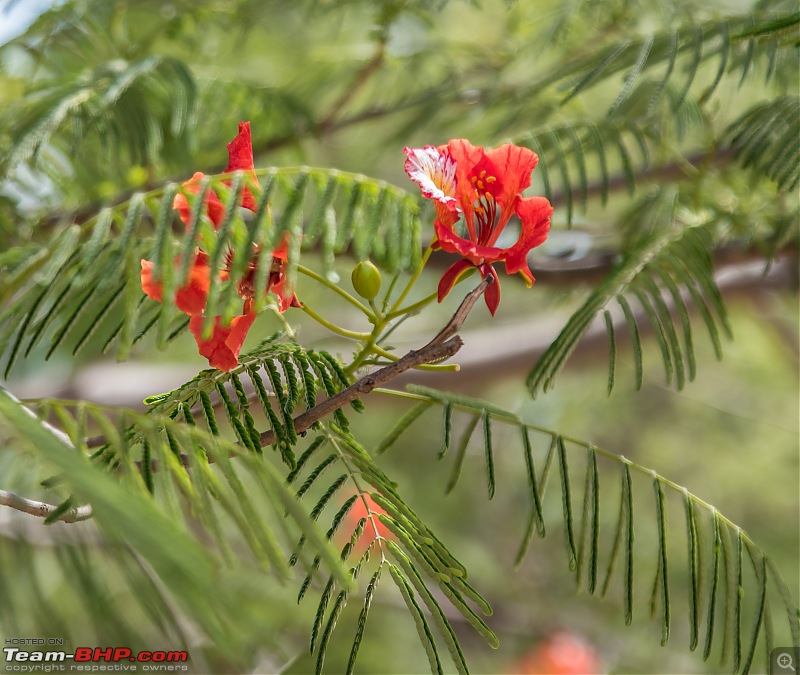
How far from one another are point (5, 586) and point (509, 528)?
1956mm

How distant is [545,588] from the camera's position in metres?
2.32

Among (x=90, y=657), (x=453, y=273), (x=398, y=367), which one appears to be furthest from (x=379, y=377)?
(x=90, y=657)

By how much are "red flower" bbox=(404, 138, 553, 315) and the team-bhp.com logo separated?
0.47 m

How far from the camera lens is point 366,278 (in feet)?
2.11

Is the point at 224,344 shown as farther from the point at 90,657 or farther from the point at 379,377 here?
the point at 90,657

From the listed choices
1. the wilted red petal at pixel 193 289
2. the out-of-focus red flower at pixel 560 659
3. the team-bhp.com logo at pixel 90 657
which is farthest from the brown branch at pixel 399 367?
the out-of-focus red flower at pixel 560 659

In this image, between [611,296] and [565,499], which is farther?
[611,296]

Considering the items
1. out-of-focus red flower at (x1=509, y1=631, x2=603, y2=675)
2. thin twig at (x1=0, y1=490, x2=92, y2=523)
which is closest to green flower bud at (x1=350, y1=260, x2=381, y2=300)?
thin twig at (x1=0, y1=490, x2=92, y2=523)

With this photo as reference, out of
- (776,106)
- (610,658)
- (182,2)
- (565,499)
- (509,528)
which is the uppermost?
(182,2)

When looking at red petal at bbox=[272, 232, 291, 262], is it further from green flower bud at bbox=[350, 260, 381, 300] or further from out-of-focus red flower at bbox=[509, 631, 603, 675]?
out-of-focus red flower at bbox=[509, 631, 603, 675]

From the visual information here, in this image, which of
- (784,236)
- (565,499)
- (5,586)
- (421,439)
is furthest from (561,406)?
(5,586)

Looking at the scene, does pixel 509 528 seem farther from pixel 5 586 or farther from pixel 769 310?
pixel 5 586

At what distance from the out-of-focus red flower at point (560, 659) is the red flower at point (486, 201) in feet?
5.25

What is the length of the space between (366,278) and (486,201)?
0.11 m
